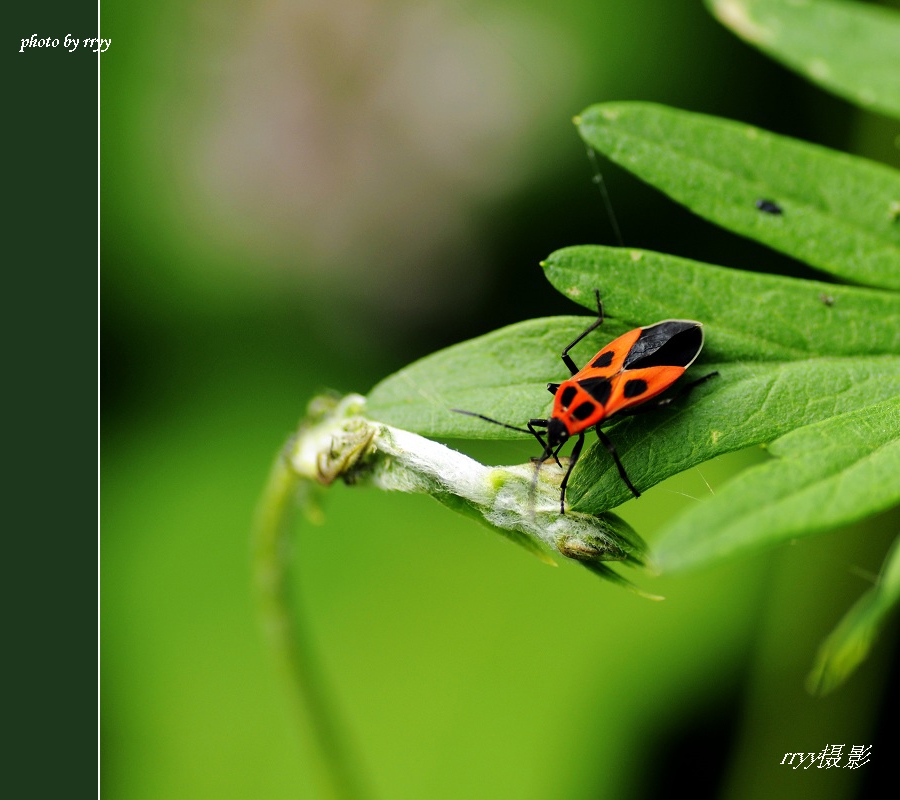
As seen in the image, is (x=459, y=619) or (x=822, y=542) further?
(x=459, y=619)

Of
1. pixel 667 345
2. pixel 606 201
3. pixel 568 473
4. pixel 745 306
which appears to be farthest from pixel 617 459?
pixel 606 201

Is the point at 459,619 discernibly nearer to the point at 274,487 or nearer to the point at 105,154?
the point at 274,487

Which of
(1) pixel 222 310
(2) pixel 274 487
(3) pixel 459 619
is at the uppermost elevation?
(1) pixel 222 310

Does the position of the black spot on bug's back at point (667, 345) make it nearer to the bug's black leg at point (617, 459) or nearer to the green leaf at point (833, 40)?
the bug's black leg at point (617, 459)

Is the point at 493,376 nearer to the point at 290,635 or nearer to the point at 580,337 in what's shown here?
the point at 580,337

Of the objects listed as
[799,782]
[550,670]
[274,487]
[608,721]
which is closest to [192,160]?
[274,487]

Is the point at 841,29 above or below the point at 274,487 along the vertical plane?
above

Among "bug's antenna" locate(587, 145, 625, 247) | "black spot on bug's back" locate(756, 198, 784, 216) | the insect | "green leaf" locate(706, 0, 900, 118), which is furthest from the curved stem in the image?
"bug's antenna" locate(587, 145, 625, 247)
